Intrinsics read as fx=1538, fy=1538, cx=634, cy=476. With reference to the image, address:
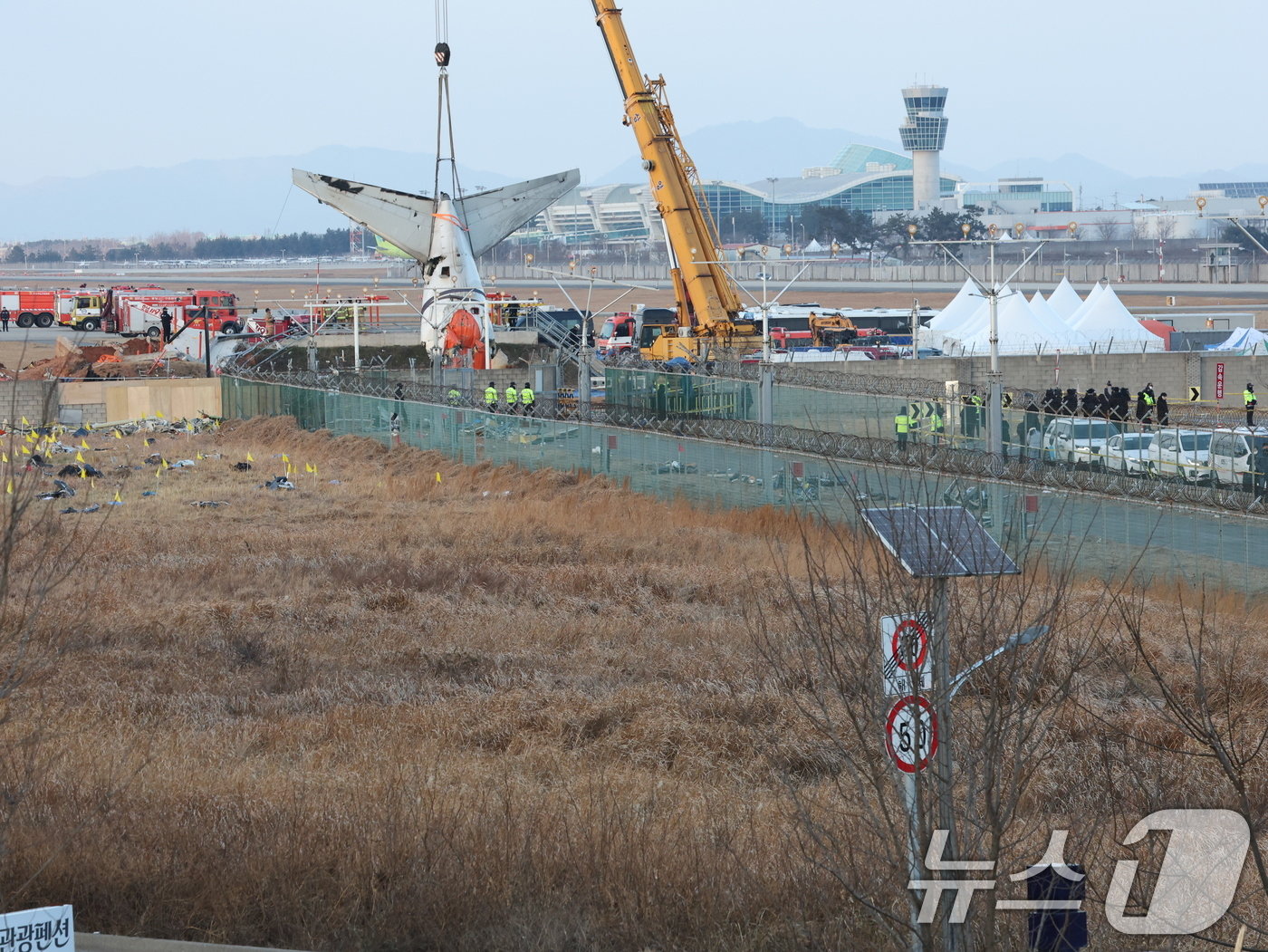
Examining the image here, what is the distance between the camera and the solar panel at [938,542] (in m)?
7.65

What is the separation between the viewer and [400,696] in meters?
16.7

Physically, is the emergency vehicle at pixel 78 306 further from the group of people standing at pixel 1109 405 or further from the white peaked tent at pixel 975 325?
the group of people standing at pixel 1109 405

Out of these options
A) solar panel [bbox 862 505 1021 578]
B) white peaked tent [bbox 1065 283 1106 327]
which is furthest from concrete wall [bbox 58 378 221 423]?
solar panel [bbox 862 505 1021 578]

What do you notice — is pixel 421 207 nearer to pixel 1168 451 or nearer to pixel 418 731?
pixel 1168 451

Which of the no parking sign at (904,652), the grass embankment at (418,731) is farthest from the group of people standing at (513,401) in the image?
the no parking sign at (904,652)

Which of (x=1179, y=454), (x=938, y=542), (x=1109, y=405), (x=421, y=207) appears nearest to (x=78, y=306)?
(x=421, y=207)

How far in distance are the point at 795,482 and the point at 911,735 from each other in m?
21.6

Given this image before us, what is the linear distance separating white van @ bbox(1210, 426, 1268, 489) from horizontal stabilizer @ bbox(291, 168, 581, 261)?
1543 inches

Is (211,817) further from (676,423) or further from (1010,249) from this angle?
(1010,249)

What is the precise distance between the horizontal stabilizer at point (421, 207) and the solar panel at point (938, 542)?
54.6 m

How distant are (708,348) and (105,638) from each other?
3570cm

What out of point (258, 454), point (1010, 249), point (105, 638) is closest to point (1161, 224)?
point (1010, 249)

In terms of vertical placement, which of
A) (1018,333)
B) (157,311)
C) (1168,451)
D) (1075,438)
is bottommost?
(1168,451)

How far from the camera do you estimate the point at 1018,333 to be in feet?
193
